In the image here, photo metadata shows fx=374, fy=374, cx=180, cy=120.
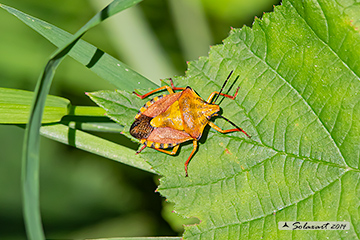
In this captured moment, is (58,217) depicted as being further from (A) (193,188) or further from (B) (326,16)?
(B) (326,16)

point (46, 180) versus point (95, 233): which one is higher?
point (46, 180)

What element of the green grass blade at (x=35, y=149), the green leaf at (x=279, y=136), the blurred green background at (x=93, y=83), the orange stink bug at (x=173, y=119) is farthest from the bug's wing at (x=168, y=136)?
the blurred green background at (x=93, y=83)

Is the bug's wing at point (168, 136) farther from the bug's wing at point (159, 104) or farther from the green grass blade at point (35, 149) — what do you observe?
the green grass blade at point (35, 149)

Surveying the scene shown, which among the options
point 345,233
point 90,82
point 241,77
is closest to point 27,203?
point 241,77

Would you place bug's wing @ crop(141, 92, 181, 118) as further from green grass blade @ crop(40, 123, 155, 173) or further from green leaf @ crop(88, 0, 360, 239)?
green grass blade @ crop(40, 123, 155, 173)

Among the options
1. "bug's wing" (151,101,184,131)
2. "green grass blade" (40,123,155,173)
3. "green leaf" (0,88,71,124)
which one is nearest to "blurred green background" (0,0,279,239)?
"bug's wing" (151,101,184,131)

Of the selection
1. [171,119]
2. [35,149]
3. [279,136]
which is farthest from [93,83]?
[279,136]
